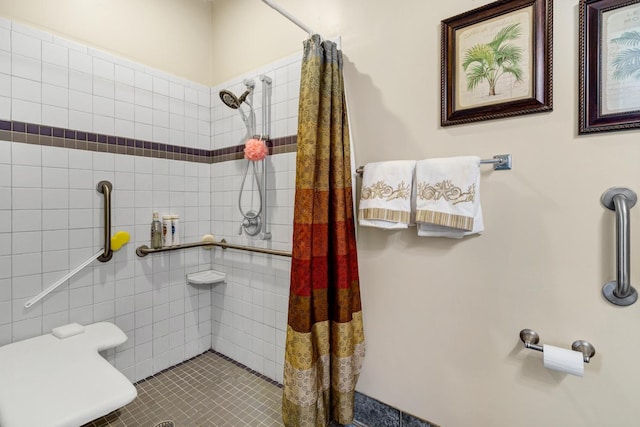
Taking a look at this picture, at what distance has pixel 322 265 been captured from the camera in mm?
1326

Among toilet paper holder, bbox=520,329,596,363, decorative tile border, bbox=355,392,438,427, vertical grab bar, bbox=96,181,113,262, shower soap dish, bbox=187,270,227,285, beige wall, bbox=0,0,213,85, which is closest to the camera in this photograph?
toilet paper holder, bbox=520,329,596,363

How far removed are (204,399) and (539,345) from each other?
1748 mm

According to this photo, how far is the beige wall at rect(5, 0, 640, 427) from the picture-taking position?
1002mm

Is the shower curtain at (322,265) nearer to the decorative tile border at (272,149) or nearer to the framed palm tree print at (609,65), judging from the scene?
the decorative tile border at (272,149)

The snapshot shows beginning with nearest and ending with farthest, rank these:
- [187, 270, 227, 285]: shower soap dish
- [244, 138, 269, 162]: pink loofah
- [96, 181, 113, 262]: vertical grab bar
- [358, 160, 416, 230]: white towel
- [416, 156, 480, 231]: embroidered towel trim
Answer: [416, 156, 480, 231]: embroidered towel trim < [358, 160, 416, 230]: white towel < [96, 181, 113, 262]: vertical grab bar < [244, 138, 269, 162]: pink loofah < [187, 270, 227, 285]: shower soap dish

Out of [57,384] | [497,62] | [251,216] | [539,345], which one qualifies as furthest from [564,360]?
[57,384]

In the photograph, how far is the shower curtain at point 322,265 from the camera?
129cm

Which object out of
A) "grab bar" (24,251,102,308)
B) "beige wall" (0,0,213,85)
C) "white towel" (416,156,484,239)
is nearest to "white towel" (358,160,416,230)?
"white towel" (416,156,484,239)

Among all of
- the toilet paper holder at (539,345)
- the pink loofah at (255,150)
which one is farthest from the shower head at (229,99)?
the toilet paper holder at (539,345)

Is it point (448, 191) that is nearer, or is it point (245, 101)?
point (448, 191)

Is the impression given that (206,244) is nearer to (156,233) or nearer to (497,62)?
(156,233)

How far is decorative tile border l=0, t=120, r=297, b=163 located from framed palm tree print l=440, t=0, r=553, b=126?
92 centimetres

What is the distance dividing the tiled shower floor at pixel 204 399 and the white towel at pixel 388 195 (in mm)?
1239

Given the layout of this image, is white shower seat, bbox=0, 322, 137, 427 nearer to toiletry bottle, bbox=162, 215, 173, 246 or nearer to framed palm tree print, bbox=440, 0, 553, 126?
toiletry bottle, bbox=162, 215, 173, 246
